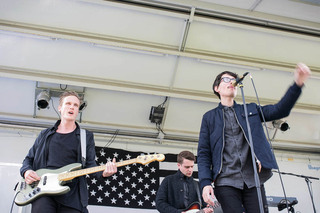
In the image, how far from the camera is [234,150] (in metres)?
2.02

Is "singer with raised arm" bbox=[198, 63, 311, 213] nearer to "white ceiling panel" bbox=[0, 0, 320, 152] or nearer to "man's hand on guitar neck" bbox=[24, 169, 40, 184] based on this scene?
"man's hand on guitar neck" bbox=[24, 169, 40, 184]

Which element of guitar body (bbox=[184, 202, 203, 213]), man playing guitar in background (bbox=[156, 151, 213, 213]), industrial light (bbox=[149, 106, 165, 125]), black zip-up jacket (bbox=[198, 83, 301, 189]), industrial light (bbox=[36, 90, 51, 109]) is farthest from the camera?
industrial light (bbox=[149, 106, 165, 125])

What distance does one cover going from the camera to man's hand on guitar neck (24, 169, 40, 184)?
2256 millimetres

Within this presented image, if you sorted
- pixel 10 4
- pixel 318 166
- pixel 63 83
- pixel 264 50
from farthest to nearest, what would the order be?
pixel 318 166
pixel 264 50
pixel 63 83
pixel 10 4

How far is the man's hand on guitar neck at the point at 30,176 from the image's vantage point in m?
2.26

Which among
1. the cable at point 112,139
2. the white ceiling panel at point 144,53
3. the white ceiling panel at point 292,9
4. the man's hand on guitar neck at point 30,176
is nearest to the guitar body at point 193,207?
the man's hand on guitar neck at point 30,176

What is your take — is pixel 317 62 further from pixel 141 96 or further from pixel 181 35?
pixel 141 96

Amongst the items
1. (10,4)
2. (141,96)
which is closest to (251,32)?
(141,96)

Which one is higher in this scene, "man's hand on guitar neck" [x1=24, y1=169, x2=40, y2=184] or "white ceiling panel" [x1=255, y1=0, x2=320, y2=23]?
"white ceiling panel" [x1=255, y1=0, x2=320, y2=23]

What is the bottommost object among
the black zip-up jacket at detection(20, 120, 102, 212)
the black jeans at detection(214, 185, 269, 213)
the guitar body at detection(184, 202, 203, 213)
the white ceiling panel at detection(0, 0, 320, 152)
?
the black jeans at detection(214, 185, 269, 213)

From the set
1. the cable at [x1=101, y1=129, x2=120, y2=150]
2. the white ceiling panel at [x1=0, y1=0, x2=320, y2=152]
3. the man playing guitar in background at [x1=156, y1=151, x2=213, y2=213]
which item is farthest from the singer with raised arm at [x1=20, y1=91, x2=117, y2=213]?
the cable at [x1=101, y1=129, x2=120, y2=150]

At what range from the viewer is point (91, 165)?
246cm

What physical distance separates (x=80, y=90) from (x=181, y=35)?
6.31ft

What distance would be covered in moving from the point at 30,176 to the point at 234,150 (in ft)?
4.60
